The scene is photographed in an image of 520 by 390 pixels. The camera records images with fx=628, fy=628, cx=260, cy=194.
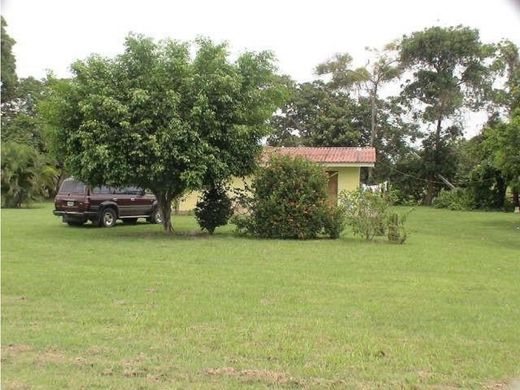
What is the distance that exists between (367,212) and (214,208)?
478 centimetres

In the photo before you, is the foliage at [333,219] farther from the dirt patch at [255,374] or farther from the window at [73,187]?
the dirt patch at [255,374]

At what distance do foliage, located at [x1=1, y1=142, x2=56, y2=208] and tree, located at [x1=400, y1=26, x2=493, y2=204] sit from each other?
28167 mm

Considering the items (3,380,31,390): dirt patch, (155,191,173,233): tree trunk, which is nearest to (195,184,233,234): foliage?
(155,191,173,233): tree trunk

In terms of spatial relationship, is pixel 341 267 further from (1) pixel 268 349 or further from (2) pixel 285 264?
(1) pixel 268 349

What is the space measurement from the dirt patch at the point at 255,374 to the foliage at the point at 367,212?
1331 cm

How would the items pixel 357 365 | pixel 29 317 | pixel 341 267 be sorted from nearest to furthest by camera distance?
pixel 357 365 → pixel 29 317 → pixel 341 267

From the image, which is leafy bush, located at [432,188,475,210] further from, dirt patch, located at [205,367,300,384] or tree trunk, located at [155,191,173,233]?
dirt patch, located at [205,367,300,384]

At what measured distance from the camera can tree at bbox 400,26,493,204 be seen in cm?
4738

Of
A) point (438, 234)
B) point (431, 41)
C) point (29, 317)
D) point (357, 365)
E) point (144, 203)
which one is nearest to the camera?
point (357, 365)

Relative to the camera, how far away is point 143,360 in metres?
5.35

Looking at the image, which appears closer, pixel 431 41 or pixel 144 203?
pixel 144 203

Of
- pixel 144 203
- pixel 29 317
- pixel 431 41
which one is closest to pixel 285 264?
pixel 29 317

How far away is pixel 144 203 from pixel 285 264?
1354 centimetres

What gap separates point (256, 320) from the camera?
23.2 feet
